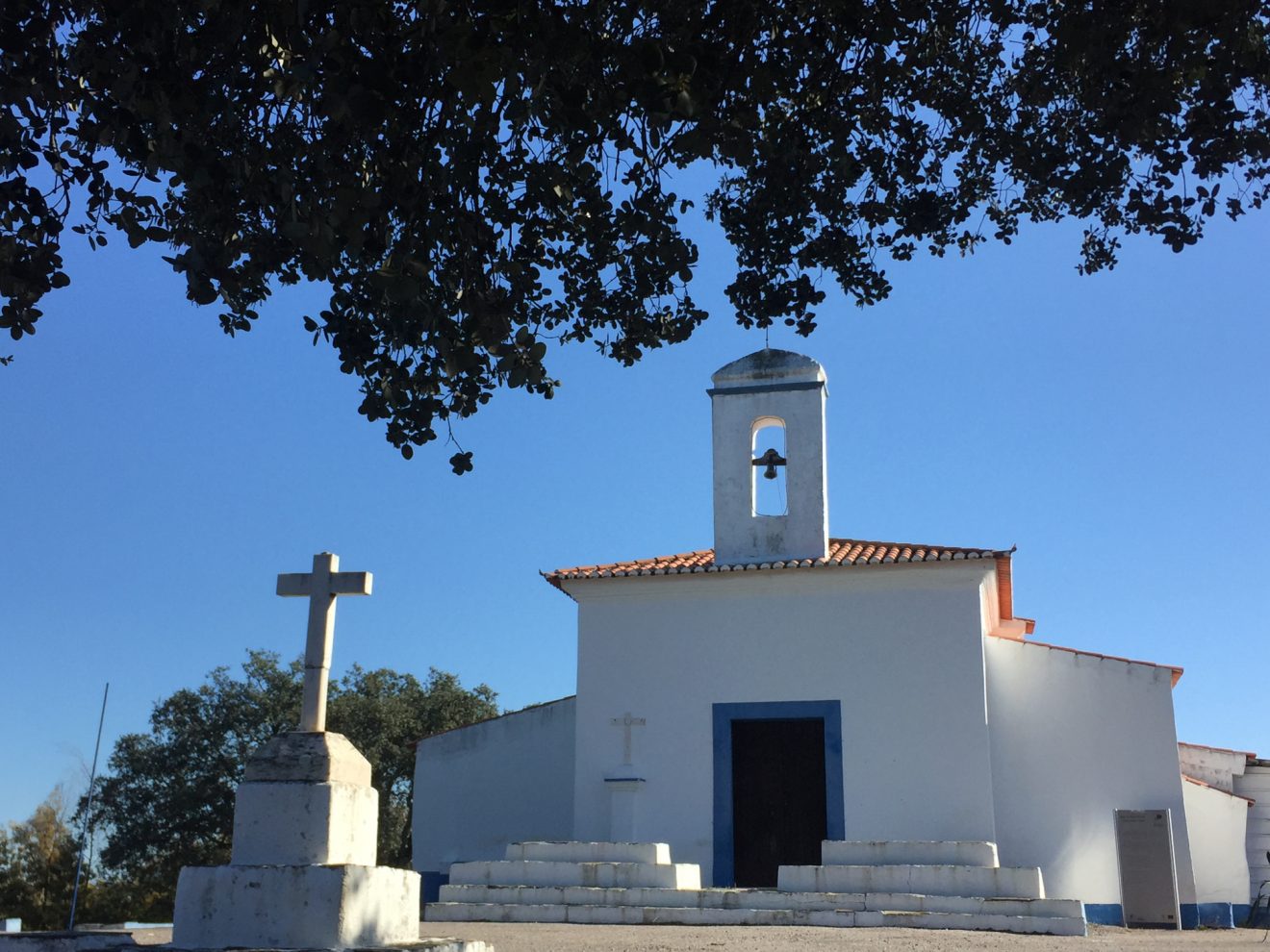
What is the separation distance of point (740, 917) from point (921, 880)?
188 centimetres

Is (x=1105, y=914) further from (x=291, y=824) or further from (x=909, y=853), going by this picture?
(x=291, y=824)

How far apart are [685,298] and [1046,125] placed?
236cm

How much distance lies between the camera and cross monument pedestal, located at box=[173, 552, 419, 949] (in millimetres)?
6551

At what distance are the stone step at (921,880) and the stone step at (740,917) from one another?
58cm

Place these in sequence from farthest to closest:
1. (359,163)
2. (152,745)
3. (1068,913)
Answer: (152,745) → (1068,913) → (359,163)

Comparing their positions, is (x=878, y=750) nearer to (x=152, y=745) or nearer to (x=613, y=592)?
(x=613, y=592)

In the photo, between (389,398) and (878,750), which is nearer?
(389,398)

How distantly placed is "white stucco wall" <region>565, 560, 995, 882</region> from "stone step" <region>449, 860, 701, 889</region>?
1.85 metres

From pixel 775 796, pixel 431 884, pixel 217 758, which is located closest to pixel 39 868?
pixel 217 758

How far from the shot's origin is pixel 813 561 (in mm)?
14391

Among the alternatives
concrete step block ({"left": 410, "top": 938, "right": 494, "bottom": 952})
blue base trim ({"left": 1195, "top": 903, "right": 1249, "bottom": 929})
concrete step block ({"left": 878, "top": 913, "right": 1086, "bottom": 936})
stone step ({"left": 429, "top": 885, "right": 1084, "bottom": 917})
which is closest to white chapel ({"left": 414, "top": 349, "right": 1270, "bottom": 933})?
blue base trim ({"left": 1195, "top": 903, "right": 1249, "bottom": 929})

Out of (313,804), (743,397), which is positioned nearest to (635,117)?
(313,804)

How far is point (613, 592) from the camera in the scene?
15211 millimetres

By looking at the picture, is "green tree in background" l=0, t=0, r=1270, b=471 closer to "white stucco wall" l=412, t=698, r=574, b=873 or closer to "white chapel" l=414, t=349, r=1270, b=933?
"white chapel" l=414, t=349, r=1270, b=933
